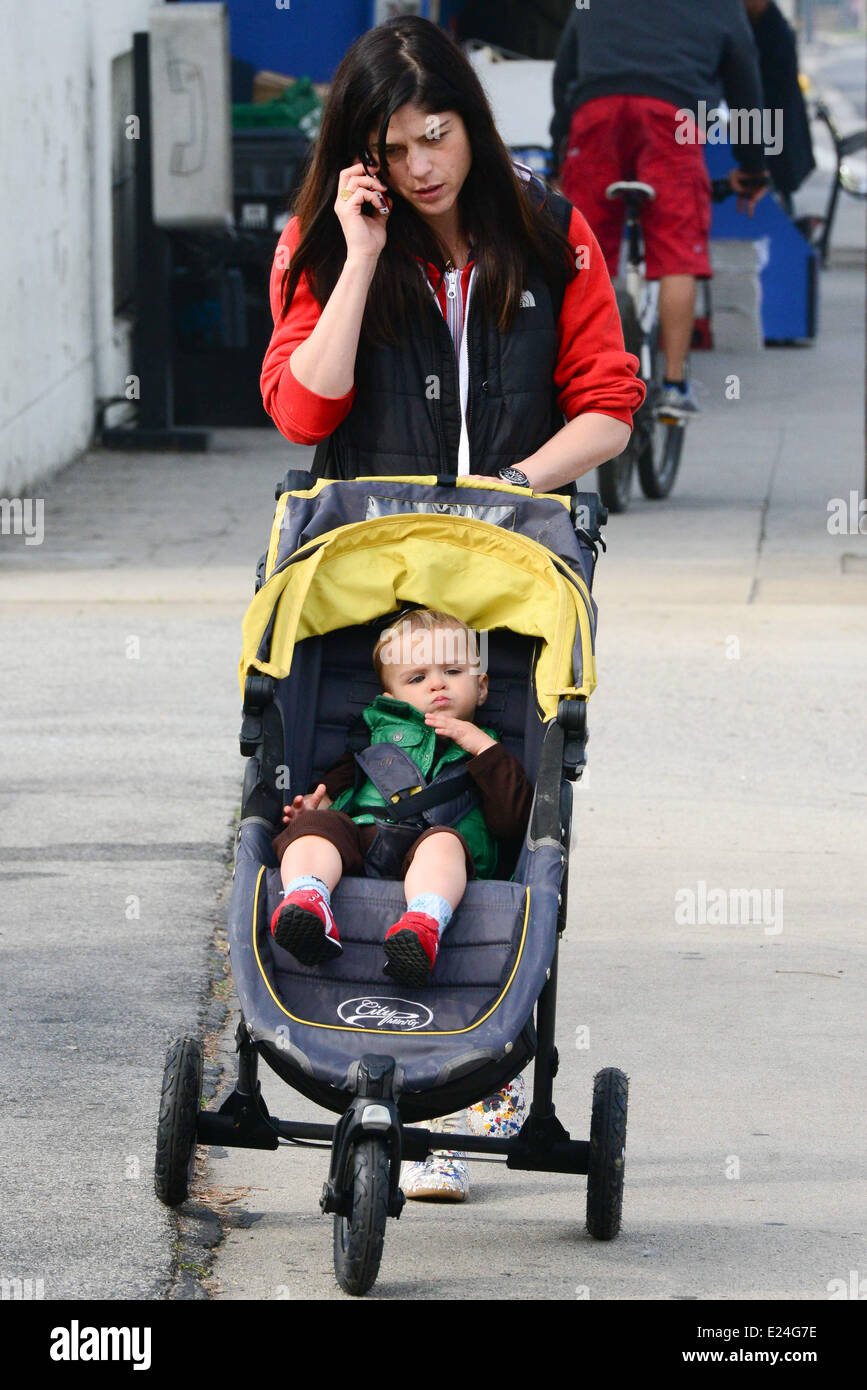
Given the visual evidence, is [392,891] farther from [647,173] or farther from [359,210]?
[647,173]

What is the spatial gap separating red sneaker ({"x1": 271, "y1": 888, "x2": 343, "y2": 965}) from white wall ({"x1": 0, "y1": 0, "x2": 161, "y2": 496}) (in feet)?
26.0

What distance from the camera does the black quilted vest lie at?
13.5ft

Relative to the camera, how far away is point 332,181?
4.07 m

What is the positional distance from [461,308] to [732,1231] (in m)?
1.74

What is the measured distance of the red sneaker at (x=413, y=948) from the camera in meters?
3.51

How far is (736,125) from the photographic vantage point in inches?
468

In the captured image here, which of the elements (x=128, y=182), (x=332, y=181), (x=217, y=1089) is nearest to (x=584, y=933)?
(x=217, y=1089)

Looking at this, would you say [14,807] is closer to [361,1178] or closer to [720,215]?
[361,1178]

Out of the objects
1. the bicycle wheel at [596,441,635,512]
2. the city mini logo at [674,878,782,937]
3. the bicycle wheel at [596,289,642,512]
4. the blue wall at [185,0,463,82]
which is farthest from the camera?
the blue wall at [185,0,463,82]

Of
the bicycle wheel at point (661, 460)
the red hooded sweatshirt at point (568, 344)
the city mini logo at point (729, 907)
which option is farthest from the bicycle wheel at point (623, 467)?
the red hooded sweatshirt at point (568, 344)

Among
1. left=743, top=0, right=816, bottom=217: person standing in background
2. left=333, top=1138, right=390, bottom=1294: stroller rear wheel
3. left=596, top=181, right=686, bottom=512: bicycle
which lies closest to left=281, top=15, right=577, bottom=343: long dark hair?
left=333, top=1138, right=390, bottom=1294: stroller rear wheel

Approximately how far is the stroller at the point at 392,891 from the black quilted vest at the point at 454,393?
0.13 m

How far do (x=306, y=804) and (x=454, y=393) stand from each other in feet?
2.74
